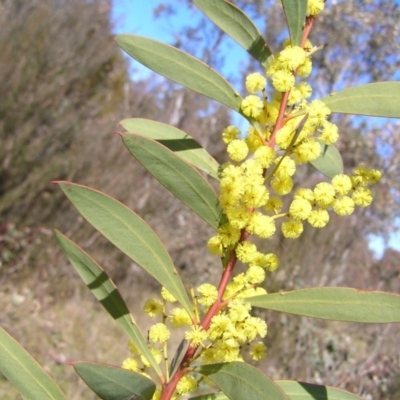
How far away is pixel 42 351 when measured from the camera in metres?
4.04

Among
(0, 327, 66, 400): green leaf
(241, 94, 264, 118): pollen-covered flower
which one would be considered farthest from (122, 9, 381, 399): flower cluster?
(0, 327, 66, 400): green leaf

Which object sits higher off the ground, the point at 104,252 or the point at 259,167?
the point at 259,167

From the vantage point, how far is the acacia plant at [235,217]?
1.85ft

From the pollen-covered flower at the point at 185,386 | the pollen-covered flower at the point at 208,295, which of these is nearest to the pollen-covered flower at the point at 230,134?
the pollen-covered flower at the point at 208,295

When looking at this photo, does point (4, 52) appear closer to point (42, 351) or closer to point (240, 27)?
point (42, 351)

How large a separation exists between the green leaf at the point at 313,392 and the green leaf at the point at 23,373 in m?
0.31

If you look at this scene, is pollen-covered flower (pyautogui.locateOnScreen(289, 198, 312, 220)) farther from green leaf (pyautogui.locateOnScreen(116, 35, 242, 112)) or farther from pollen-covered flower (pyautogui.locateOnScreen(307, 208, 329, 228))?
green leaf (pyautogui.locateOnScreen(116, 35, 242, 112))

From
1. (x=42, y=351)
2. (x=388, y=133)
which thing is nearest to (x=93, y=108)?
(x=42, y=351)

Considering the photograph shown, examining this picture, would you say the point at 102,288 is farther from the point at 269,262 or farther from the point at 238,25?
the point at 238,25

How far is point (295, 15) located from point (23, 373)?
576 mm

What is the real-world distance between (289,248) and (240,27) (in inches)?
168

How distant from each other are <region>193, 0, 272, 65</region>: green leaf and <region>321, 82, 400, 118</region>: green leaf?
0.12 meters

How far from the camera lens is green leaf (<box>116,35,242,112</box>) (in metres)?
0.66

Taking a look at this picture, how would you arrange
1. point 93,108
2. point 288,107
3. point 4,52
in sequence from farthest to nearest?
point 93,108 → point 4,52 → point 288,107
